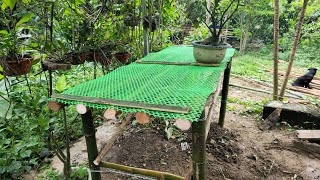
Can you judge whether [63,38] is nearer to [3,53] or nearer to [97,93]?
[3,53]

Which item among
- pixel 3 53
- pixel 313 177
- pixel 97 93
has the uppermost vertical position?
pixel 3 53

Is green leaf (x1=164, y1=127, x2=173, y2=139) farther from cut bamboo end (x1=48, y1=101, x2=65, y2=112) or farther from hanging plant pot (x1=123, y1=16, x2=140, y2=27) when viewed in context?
cut bamboo end (x1=48, y1=101, x2=65, y2=112)

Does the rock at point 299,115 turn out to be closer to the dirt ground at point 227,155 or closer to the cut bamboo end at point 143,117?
the dirt ground at point 227,155

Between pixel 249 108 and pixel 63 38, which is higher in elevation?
pixel 63 38

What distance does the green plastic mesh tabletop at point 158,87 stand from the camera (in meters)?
1.26

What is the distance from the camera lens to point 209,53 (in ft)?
7.18

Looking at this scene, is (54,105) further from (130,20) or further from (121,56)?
(130,20)

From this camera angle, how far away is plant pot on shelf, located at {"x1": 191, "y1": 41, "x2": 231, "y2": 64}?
2.17m

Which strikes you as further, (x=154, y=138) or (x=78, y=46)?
(x=154, y=138)

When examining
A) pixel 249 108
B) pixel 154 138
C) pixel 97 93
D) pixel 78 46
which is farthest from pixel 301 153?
pixel 78 46

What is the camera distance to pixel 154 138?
291cm

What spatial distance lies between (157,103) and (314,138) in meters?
2.67

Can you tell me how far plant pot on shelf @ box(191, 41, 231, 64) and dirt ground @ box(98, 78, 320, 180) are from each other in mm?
1068

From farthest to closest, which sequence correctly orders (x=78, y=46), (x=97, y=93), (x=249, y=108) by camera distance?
(x=249, y=108) → (x=78, y=46) → (x=97, y=93)
